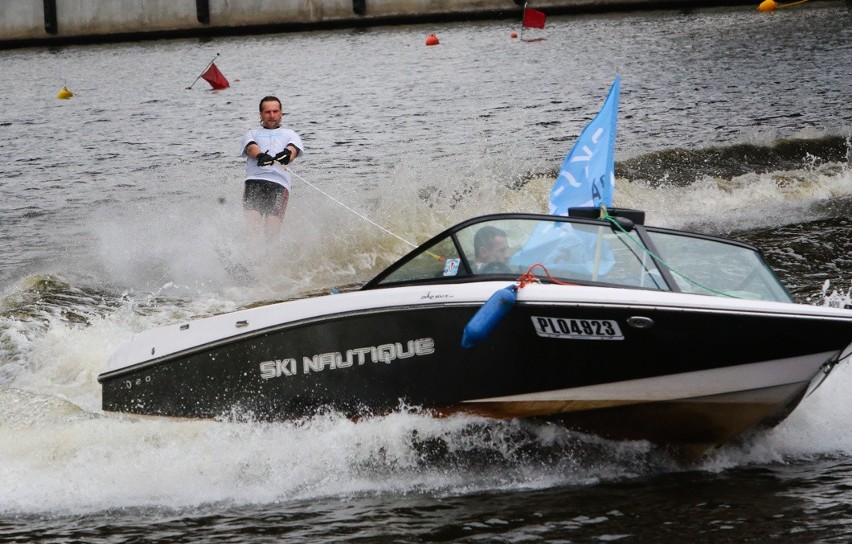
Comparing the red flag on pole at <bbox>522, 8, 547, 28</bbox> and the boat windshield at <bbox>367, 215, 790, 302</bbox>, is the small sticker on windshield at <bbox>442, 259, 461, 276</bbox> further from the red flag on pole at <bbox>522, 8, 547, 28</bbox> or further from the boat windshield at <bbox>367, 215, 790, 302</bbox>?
the red flag on pole at <bbox>522, 8, 547, 28</bbox>

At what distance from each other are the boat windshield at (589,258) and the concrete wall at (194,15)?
3218 centimetres

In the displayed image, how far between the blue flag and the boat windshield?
89 centimetres

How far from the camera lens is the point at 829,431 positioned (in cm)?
697

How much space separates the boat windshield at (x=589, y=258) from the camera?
21.7 ft

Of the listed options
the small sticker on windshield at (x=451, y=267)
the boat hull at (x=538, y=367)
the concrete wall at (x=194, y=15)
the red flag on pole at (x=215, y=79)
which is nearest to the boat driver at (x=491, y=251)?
the small sticker on windshield at (x=451, y=267)

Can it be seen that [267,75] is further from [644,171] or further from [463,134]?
[644,171]

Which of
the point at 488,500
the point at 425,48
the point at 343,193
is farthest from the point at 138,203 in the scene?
the point at 425,48

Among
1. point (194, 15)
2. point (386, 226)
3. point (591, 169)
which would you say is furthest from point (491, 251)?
point (194, 15)

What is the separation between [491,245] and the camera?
6.90 metres

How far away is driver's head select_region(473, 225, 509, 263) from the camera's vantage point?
6.85 m

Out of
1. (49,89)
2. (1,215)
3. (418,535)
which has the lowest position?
(418,535)

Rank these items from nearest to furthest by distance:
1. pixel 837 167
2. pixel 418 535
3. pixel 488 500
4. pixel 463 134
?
1. pixel 418 535
2. pixel 488 500
3. pixel 837 167
4. pixel 463 134

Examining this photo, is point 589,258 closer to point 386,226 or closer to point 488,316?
point 488,316

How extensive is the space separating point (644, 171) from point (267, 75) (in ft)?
56.4
